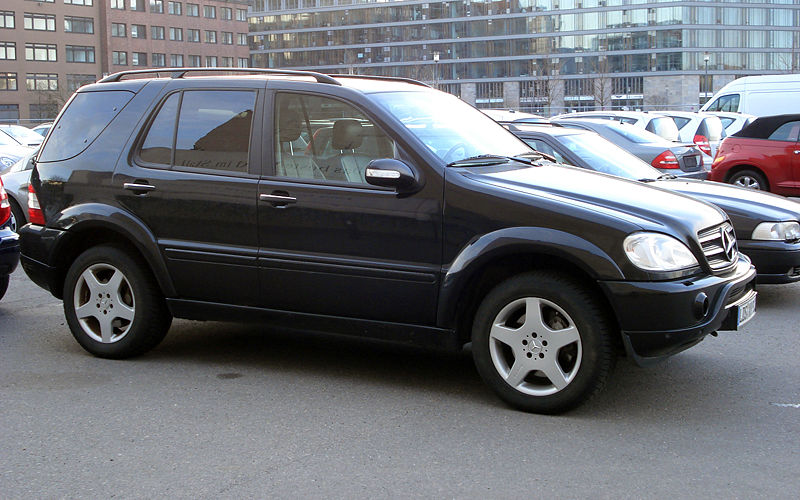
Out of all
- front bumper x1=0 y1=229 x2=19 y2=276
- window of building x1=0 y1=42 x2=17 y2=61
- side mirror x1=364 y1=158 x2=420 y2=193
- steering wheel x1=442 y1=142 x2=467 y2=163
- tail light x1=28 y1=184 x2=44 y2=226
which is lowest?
front bumper x1=0 y1=229 x2=19 y2=276

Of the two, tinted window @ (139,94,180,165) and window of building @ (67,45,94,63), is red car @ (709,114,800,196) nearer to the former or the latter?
tinted window @ (139,94,180,165)

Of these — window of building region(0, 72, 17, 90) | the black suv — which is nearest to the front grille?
the black suv

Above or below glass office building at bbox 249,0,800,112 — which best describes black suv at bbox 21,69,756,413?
below

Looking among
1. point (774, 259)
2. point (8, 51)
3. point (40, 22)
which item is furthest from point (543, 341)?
point (40, 22)

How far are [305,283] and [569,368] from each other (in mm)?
1590

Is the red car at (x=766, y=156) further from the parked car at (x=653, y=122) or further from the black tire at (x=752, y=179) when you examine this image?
the parked car at (x=653, y=122)

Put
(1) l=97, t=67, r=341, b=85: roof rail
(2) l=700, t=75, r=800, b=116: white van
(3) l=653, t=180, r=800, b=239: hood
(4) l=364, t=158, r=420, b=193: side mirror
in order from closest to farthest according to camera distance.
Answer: (4) l=364, t=158, r=420, b=193: side mirror < (1) l=97, t=67, r=341, b=85: roof rail < (3) l=653, t=180, r=800, b=239: hood < (2) l=700, t=75, r=800, b=116: white van

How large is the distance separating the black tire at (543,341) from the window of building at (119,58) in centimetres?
11142

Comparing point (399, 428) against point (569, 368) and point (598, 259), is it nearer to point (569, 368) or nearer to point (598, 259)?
point (569, 368)

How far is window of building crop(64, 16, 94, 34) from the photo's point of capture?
10475 cm

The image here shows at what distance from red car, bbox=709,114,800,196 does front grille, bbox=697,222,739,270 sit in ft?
33.0

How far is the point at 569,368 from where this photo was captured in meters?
4.94

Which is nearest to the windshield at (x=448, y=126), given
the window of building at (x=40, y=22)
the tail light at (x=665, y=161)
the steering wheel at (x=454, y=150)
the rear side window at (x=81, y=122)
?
the steering wheel at (x=454, y=150)

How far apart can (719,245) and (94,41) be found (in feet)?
365
